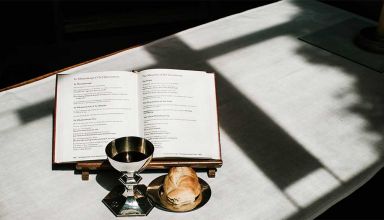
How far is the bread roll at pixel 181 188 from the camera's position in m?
0.81

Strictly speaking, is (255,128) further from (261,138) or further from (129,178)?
(129,178)

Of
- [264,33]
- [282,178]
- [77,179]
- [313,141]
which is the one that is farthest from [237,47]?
[77,179]

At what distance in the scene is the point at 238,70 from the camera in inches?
50.3

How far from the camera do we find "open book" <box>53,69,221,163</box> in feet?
2.95

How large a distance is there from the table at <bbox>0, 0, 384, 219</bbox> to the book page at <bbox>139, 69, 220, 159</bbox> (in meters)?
0.06

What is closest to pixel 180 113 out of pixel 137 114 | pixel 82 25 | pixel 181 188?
pixel 137 114

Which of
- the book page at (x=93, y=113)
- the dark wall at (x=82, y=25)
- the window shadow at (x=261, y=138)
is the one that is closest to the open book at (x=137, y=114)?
the book page at (x=93, y=113)

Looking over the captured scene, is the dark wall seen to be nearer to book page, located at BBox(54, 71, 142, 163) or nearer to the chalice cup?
book page, located at BBox(54, 71, 142, 163)

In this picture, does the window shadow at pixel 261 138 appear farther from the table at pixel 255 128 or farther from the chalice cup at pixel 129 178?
the chalice cup at pixel 129 178

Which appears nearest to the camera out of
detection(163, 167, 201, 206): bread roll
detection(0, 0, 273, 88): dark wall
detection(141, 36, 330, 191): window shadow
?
detection(163, 167, 201, 206): bread roll

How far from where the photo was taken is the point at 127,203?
0.83m

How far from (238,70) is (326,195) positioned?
0.49 m

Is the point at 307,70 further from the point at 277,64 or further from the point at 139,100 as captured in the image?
the point at 139,100

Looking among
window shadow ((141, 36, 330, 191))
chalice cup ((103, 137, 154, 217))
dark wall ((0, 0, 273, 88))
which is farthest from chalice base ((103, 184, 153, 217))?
dark wall ((0, 0, 273, 88))
